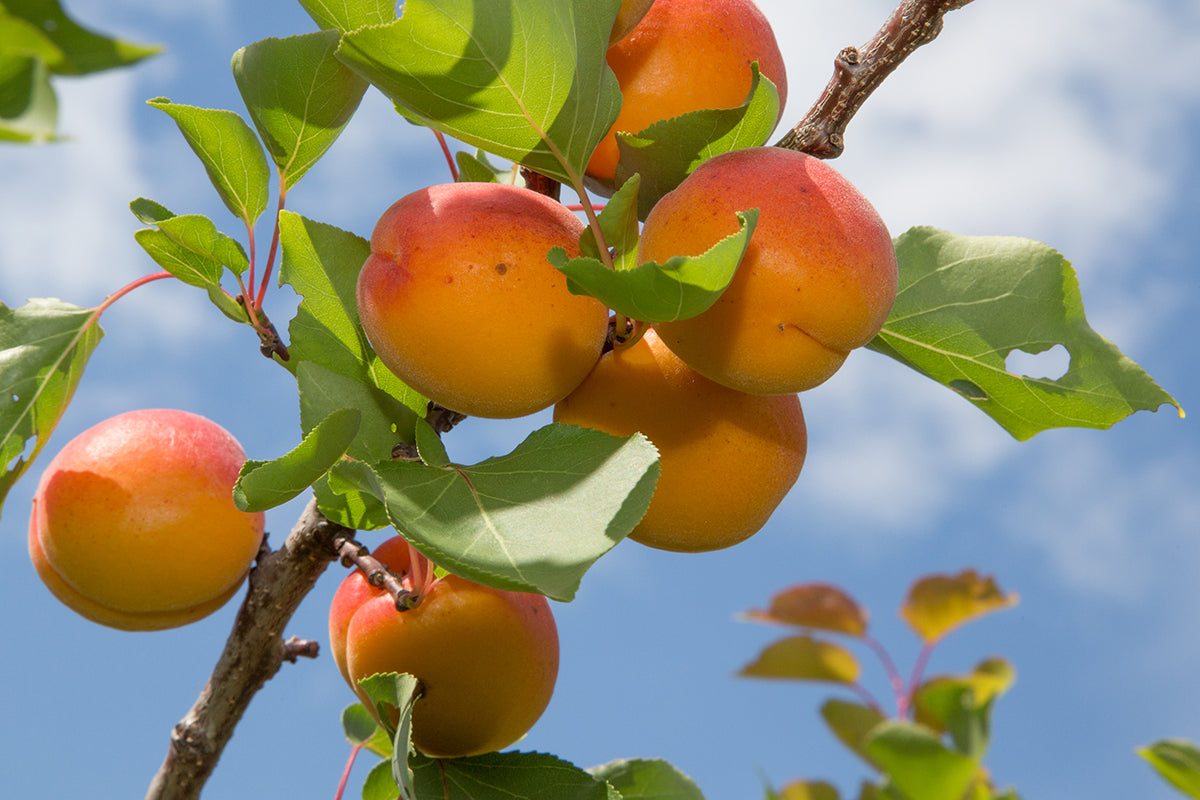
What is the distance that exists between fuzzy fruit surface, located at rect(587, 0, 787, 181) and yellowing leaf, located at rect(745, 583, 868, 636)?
17.8 inches

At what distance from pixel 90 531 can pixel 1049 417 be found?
1152mm

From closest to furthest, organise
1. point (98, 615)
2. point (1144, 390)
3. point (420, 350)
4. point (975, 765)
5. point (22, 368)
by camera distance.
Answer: point (975, 765)
point (420, 350)
point (1144, 390)
point (22, 368)
point (98, 615)

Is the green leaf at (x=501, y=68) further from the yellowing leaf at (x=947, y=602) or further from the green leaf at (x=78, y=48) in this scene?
the yellowing leaf at (x=947, y=602)

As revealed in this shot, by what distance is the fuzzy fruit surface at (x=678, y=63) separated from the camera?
3.08ft

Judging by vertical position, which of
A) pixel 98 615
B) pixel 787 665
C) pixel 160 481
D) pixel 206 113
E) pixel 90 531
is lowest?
pixel 98 615

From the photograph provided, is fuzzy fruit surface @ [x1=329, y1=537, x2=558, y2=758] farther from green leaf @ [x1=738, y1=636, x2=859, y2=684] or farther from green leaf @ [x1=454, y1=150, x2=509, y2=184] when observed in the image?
green leaf @ [x1=454, y1=150, x2=509, y2=184]

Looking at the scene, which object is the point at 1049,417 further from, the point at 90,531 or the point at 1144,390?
the point at 90,531

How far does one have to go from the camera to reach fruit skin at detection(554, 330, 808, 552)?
0.88m

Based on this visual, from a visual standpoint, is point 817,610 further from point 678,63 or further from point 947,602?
point 678,63

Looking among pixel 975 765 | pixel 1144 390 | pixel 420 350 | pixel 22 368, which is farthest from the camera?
A: pixel 22 368

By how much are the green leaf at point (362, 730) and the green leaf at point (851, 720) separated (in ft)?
2.67

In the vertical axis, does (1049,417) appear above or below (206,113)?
above

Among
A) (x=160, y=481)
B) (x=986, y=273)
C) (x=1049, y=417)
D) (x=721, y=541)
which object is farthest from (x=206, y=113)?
(x=1049, y=417)

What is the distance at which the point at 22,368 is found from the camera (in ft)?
4.15
